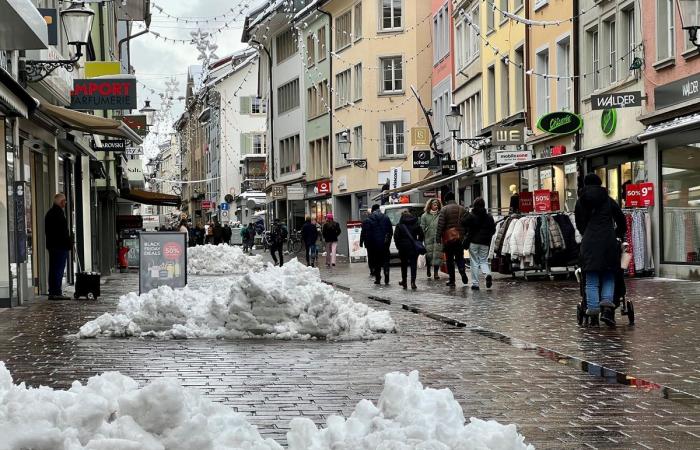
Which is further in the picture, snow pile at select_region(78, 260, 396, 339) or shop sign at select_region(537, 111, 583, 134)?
shop sign at select_region(537, 111, 583, 134)

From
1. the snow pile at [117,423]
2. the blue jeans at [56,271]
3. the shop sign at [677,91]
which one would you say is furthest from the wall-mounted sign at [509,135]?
the snow pile at [117,423]

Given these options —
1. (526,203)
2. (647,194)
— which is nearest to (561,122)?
(526,203)

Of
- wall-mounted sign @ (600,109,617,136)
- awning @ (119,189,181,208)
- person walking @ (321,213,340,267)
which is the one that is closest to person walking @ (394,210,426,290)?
wall-mounted sign @ (600,109,617,136)

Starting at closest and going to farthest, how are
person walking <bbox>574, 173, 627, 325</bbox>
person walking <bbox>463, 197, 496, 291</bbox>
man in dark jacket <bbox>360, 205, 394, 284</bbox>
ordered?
person walking <bbox>574, 173, 627, 325</bbox>
person walking <bbox>463, 197, 496, 291</bbox>
man in dark jacket <bbox>360, 205, 394, 284</bbox>

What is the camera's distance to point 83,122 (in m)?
21.6

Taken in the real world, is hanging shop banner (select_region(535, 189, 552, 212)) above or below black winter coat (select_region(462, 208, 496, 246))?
above

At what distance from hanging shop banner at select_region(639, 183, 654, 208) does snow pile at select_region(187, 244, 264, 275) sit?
1541 cm

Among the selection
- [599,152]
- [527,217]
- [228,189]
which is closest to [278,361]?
[527,217]

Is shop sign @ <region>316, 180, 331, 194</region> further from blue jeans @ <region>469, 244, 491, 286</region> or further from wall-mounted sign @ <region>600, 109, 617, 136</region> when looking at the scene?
blue jeans @ <region>469, 244, 491, 286</region>

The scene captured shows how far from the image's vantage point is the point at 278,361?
10.9 m

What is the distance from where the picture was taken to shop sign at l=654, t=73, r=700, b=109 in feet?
75.9

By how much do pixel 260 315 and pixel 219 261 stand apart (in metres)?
25.7

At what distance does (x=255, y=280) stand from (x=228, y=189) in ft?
314

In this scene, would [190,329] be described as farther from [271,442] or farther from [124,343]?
[271,442]
